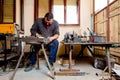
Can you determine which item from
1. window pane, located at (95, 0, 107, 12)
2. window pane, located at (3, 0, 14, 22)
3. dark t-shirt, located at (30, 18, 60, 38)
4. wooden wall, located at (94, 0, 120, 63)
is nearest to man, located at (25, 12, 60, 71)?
dark t-shirt, located at (30, 18, 60, 38)

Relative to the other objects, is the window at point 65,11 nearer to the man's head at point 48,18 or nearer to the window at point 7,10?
the window at point 7,10

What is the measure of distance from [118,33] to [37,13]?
2.98 m

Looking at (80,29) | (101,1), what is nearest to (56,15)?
(80,29)

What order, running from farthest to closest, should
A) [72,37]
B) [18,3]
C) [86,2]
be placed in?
[86,2], [18,3], [72,37]

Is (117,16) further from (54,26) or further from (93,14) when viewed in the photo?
(93,14)

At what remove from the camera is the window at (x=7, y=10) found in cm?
560

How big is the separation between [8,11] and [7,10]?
5 centimetres

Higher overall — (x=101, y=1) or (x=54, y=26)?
(x=101, y=1)

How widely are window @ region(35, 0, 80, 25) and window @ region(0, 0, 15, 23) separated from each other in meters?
0.85

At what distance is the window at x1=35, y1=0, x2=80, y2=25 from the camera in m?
5.97

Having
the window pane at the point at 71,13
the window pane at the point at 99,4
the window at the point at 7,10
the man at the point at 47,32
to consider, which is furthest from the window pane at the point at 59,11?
the man at the point at 47,32

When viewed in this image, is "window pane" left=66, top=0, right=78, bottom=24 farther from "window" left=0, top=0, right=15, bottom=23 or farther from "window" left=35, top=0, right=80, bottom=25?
"window" left=0, top=0, right=15, bottom=23

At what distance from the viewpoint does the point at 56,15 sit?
600 centimetres

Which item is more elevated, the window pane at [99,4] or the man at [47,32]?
the window pane at [99,4]
